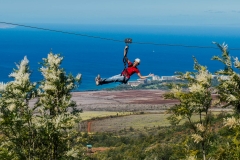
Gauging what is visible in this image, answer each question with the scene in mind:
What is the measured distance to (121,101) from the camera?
282 feet

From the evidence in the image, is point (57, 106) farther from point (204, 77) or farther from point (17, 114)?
point (204, 77)

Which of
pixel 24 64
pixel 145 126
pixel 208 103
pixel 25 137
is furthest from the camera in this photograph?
pixel 145 126

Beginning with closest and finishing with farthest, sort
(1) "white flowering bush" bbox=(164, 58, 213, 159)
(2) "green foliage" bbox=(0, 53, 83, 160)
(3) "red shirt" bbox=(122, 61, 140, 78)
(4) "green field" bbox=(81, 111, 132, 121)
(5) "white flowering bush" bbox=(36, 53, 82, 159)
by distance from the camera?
(1) "white flowering bush" bbox=(164, 58, 213, 159) < (3) "red shirt" bbox=(122, 61, 140, 78) < (2) "green foliage" bbox=(0, 53, 83, 160) < (5) "white flowering bush" bbox=(36, 53, 82, 159) < (4) "green field" bbox=(81, 111, 132, 121)

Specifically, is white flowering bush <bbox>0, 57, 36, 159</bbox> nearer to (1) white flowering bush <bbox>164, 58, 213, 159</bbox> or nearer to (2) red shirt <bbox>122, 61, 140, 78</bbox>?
(2) red shirt <bbox>122, 61, 140, 78</bbox>

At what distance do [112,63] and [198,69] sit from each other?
158 m

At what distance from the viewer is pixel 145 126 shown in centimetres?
5403

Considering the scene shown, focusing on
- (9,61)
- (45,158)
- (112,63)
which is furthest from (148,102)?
(9,61)

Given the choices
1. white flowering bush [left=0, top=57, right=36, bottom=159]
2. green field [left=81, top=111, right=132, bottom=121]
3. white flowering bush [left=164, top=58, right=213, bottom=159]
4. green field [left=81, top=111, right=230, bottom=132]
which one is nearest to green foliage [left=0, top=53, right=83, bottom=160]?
white flowering bush [left=0, top=57, right=36, bottom=159]

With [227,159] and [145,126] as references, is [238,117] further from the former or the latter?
[145,126]

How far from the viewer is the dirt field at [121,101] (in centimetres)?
7619

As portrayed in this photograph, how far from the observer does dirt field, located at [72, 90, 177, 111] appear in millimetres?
76188

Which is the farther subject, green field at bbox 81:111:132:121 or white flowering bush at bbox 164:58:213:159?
green field at bbox 81:111:132:121

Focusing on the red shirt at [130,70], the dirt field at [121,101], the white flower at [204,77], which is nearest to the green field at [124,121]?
the dirt field at [121,101]

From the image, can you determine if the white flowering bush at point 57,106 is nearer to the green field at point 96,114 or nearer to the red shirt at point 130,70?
the red shirt at point 130,70
